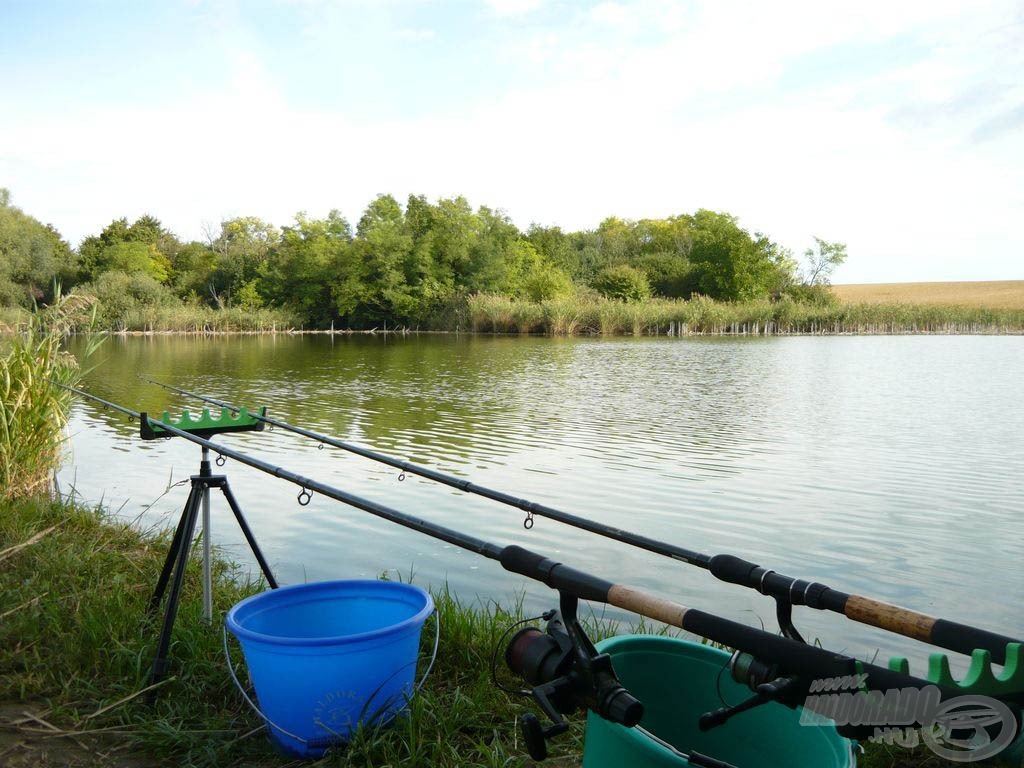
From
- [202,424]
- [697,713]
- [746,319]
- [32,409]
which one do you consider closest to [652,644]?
[697,713]

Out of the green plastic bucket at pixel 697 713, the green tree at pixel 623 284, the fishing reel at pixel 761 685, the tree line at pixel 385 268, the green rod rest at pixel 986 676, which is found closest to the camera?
the green rod rest at pixel 986 676

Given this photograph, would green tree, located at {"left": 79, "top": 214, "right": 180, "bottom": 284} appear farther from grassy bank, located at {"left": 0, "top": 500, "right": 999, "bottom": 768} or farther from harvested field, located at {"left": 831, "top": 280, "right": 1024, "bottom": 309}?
grassy bank, located at {"left": 0, "top": 500, "right": 999, "bottom": 768}

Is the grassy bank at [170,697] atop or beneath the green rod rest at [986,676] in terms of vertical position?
beneath

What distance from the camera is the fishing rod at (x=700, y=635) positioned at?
152 cm

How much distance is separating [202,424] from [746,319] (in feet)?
154

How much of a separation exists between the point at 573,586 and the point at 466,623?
1.85 meters

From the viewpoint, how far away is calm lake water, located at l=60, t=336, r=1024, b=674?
5750mm

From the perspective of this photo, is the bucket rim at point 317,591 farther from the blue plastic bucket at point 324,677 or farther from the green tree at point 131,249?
the green tree at point 131,249

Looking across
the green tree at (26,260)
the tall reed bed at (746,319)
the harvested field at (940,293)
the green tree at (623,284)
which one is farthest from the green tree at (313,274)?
the harvested field at (940,293)

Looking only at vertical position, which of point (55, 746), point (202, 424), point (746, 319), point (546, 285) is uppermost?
point (546, 285)

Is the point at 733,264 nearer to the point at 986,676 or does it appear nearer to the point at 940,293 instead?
the point at 940,293

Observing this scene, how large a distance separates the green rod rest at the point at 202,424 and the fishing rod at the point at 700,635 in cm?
215

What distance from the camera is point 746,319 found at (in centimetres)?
4800

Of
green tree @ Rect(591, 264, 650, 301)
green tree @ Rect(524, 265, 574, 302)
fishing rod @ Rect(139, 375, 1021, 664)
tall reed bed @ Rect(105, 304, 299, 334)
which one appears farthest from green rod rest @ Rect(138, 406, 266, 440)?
green tree @ Rect(591, 264, 650, 301)
